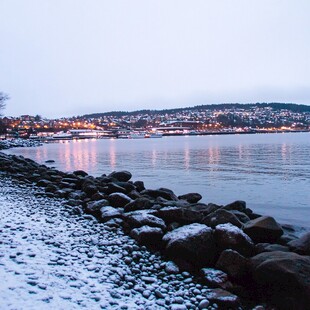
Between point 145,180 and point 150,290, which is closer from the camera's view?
point 150,290

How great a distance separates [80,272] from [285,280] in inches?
128

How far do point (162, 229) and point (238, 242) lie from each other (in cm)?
190

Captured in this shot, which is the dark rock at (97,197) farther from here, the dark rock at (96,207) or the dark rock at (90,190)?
the dark rock at (90,190)

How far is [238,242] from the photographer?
22.6 feet

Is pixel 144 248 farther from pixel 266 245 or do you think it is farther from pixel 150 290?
pixel 266 245

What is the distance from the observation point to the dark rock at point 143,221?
8.16 m

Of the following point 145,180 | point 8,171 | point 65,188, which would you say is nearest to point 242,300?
point 65,188

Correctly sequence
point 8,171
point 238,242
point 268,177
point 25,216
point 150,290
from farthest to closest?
point 268,177
point 8,171
point 25,216
point 238,242
point 150,290

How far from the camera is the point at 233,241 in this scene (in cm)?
685

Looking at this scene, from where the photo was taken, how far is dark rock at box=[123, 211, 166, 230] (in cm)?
816

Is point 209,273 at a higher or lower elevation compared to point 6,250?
lower

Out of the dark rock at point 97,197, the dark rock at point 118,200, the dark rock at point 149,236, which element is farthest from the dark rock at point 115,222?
the dark rock at point 97,197

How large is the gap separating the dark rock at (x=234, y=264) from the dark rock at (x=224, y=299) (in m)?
0.71

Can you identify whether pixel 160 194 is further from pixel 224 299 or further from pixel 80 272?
pixel 224 299
